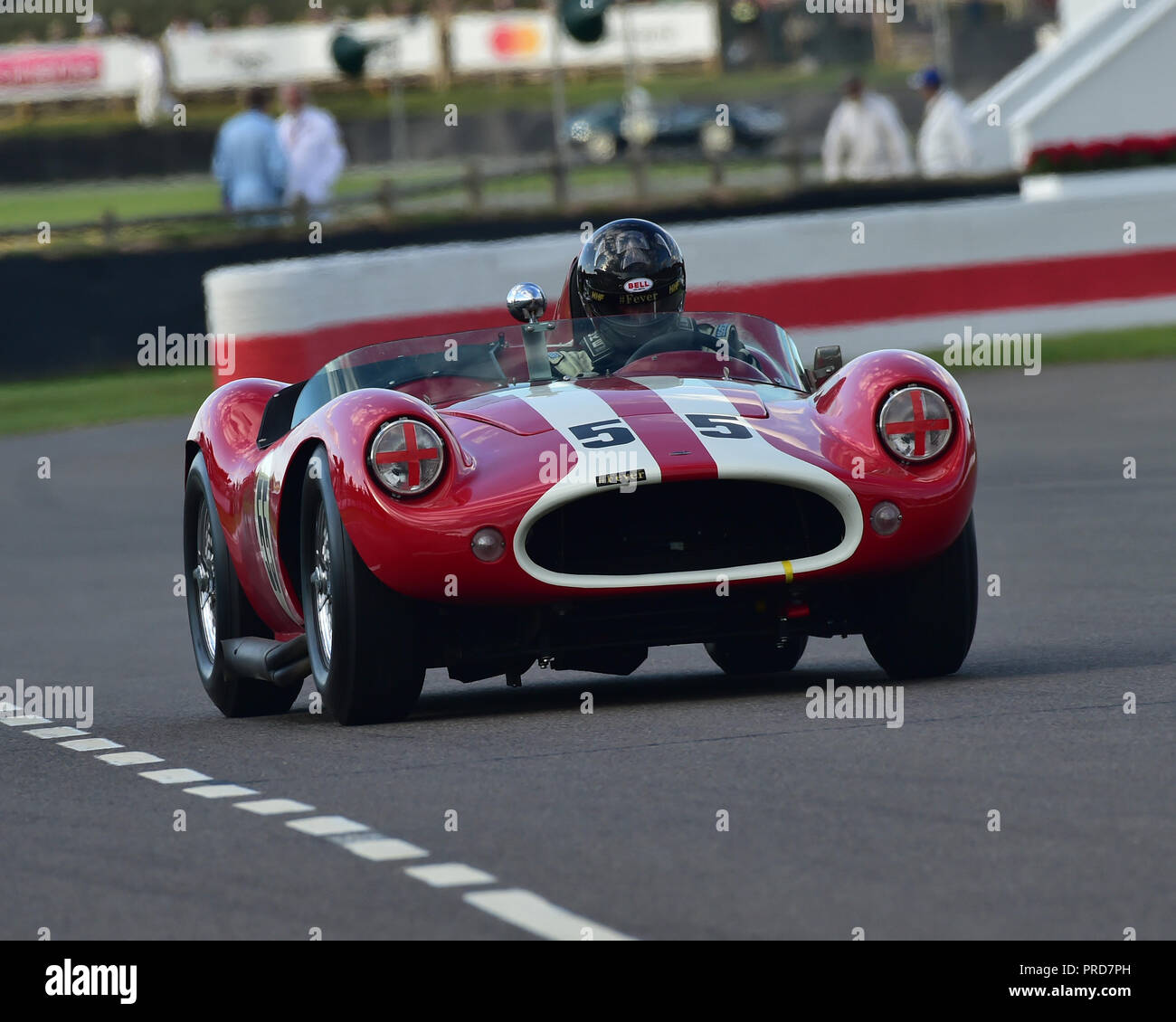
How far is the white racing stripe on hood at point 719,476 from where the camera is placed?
276 inches

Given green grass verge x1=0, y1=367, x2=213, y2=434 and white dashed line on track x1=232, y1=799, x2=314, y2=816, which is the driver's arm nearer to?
white dashed line on track x1=232, y1=799, x2=314, y2=816

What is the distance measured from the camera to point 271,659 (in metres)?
7.83

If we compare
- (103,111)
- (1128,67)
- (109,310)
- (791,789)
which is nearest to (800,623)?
(791,789)

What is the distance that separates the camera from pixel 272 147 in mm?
25453

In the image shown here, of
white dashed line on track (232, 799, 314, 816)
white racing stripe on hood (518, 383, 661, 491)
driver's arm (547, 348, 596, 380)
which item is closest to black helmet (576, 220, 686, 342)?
driver's arm (547, 348, 596, 380)

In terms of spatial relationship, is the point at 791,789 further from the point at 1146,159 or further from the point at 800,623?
the point at 1146,159

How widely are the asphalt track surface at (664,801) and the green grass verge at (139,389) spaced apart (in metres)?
11.3

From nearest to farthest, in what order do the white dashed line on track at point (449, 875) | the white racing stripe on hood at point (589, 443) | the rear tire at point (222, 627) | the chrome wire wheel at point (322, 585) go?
the white dashed line on track at point (449, 875) → the white racing stripe on hood at point (589, 443) → the chrome wire wheel at point (322, 585) → the rear tire at point (222, 627)

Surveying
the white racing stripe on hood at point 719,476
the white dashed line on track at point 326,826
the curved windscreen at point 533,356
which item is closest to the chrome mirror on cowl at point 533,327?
the curved windscreen at point 533,356

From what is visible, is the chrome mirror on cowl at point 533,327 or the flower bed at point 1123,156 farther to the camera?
the flower bed at point 1123,156

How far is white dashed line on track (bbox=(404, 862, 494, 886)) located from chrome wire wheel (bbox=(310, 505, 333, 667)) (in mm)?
2067

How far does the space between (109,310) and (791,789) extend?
61.3 feet

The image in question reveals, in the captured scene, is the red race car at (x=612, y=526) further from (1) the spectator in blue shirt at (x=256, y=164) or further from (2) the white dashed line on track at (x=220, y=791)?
(1) the spectator in blue shirt at (x=256, y=164)

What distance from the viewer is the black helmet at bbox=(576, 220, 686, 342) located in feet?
28.3
